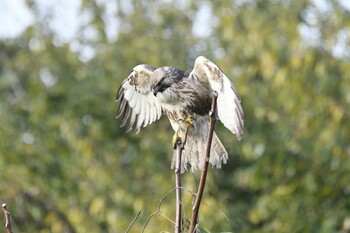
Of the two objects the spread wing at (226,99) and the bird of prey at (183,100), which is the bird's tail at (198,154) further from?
the spread wing at (226,99)

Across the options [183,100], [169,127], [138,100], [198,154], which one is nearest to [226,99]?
[198,154]

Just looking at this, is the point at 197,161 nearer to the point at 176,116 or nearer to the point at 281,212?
the point at 176,116

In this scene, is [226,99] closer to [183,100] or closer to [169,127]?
[183,100]

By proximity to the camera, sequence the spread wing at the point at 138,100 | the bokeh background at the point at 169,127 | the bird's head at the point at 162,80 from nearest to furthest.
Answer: the bird's head at the point at 162,80
the spread wing at the point at 138,100
the bokeh background at the point at 169,127

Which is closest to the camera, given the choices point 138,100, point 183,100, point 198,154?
point 198,154

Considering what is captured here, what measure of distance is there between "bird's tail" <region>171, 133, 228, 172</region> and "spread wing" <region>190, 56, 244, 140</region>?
31cm

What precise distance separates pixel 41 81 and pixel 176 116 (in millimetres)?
8302

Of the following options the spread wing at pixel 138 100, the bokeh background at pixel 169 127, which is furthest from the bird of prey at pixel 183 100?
the bokeh background at pixel 169 127

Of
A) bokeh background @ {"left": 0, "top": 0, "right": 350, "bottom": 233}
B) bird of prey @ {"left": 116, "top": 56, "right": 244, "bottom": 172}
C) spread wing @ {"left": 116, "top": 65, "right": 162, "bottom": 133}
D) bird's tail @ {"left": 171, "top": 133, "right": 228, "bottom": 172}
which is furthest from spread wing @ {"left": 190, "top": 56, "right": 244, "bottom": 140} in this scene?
bokeh background @ {"left": 0, "top": 0, "right": 350, "bottom": 233}

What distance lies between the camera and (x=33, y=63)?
46.7 feet

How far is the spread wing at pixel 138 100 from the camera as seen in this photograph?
5402mm

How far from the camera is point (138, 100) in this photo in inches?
217

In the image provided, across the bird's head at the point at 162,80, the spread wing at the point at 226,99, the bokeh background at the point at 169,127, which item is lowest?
the spread wing at the point at 226,99

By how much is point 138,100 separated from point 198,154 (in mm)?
Answer: 762
